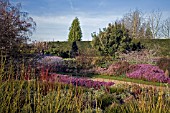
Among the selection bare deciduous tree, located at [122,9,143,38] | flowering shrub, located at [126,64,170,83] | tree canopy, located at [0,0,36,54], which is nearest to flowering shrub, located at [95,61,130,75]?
flowering shrub, located at [126,64,170,83]

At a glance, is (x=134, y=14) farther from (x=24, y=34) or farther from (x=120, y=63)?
(x=24, y=34)

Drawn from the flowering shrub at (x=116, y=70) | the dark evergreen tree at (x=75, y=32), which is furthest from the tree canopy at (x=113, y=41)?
the dark evergreen tree at (x=75, y=32)

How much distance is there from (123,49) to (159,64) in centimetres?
747

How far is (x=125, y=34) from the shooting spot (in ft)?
81.9

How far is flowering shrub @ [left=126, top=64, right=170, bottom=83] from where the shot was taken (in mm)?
14375

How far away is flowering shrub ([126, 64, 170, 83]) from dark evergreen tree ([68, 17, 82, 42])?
21449 mm

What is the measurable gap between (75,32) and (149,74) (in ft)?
76.4

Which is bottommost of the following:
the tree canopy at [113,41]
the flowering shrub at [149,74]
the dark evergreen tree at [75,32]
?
the flowering shrub at [149,74]

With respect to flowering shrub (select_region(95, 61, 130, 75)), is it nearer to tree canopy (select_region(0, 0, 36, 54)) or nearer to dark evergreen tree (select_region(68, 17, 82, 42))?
tree canopy (select_region(0, 0, 36, 54))

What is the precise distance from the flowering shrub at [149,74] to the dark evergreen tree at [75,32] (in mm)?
21449

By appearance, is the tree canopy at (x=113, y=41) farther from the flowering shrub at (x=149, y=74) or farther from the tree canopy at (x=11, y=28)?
the tree canopy at (x=11, y=28)

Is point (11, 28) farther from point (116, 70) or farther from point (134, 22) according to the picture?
point (134, 22)

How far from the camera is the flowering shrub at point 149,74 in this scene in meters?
14.4

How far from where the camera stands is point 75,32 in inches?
1473
